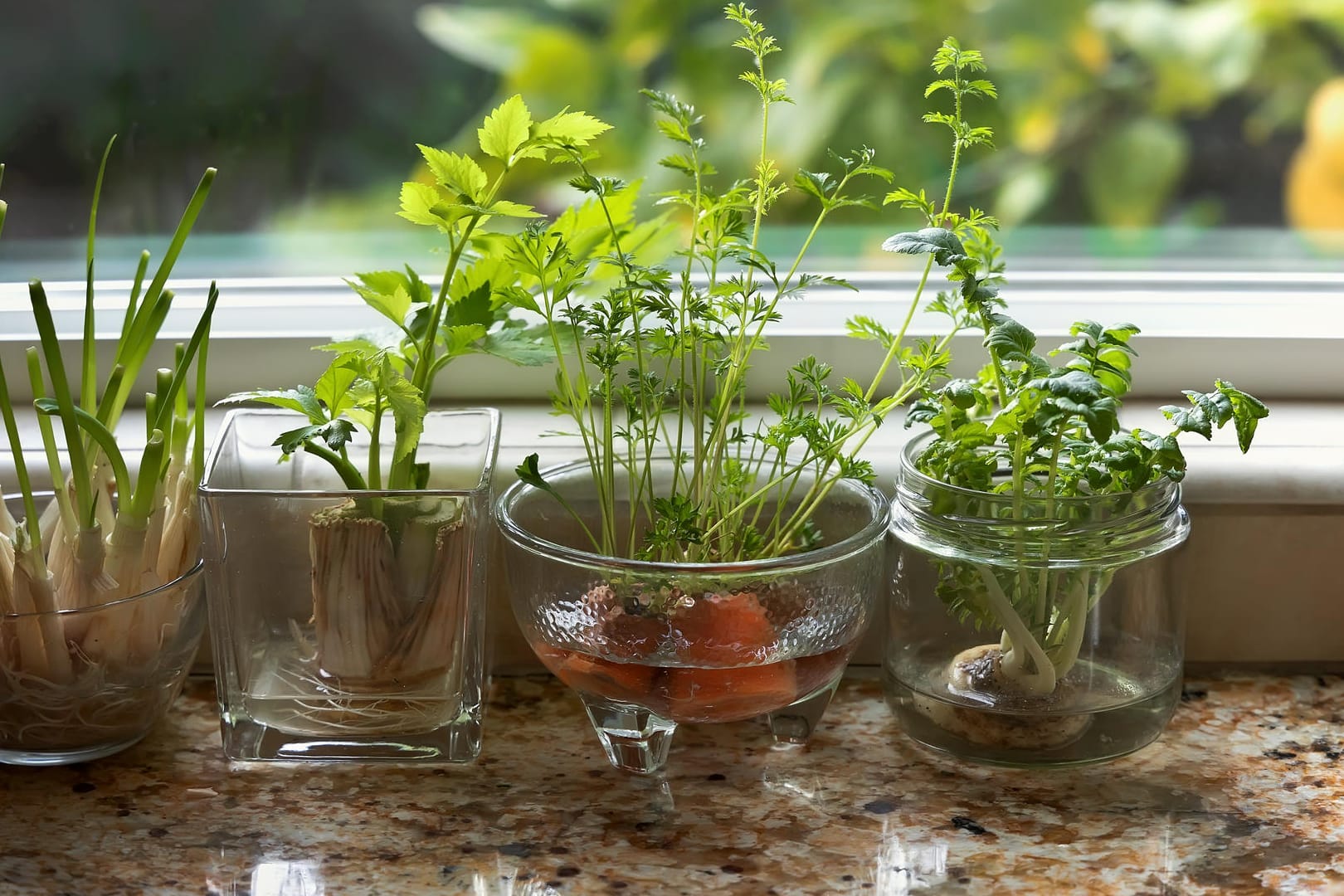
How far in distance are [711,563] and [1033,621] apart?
21 cm

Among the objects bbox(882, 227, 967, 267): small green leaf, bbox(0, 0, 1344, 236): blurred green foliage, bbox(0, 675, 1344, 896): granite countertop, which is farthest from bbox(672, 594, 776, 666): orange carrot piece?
bbox(0, 0, 1344, 236): blurred green foliage

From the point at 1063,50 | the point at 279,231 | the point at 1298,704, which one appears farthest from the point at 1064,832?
the point at 279,231

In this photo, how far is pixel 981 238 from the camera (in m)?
0.79

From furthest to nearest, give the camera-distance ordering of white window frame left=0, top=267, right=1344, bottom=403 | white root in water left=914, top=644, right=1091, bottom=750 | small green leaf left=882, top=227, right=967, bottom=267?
white window frame left=0, top=267, right=1344, bottom=403 → white root in water left=914, top=644, right=1091, bottom=750 → small green leaf left=882, top=227, right=967, bottom=267

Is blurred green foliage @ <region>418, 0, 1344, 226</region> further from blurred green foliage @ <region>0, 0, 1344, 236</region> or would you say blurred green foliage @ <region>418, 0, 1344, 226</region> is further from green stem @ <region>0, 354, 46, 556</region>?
green stem @ <region>0, 354, 46, 556</region>

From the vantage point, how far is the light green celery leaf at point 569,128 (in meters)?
0.73

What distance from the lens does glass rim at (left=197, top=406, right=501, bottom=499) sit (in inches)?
30.1

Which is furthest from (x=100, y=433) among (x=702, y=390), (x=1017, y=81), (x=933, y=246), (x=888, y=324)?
Result: (x=1017, y=81)

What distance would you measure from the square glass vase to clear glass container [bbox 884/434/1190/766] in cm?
27

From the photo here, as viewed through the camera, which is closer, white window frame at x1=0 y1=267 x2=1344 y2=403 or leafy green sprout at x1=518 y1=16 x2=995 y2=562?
Result: leafy green sprout at x1=518 y1=16 x2=995 y2=562

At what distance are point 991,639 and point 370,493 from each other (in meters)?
0.39

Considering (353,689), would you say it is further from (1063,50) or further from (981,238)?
(1063,50)

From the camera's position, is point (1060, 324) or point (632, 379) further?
point (1060, 324)

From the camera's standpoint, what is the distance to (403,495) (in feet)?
2.51
